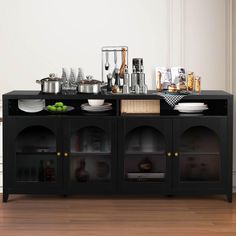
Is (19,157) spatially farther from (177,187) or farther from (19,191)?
(177,187)

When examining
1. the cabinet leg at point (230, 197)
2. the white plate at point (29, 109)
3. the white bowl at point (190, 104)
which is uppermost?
the white bowl at point (190, 104)

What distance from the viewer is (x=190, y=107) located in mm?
5699

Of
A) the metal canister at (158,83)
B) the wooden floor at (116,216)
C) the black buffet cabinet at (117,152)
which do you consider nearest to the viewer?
the wooden floor at (116,216)

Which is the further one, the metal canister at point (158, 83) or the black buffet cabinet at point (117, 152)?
the metal canister at point (158, 83)

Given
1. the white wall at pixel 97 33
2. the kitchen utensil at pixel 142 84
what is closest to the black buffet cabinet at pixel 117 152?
the kitchen utensil at pixel 142 84

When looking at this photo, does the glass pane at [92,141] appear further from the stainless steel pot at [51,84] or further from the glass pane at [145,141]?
the stainless steel pot at [51,84]

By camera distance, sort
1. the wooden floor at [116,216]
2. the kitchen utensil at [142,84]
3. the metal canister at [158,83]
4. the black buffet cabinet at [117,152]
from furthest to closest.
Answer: the metal canister at [158,83] < the kitchen utensil at [142,84] < the black buffet cabinet at [117,152] < the wooden floor at [116,216]

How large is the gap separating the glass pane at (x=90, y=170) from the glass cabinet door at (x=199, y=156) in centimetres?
56

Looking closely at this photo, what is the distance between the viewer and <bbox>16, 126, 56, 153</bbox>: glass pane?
224 inches

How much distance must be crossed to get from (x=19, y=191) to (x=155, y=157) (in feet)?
3.68

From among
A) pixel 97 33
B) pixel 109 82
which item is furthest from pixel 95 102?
pixel 97 33

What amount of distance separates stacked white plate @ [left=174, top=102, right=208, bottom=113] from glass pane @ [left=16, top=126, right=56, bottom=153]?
1040 millimetres

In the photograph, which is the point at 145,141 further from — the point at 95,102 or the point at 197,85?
the point at 197,85

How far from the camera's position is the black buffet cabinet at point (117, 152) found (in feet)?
18.5
